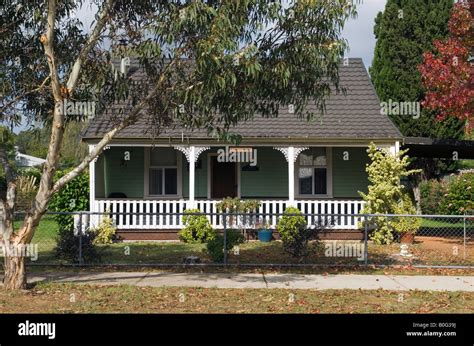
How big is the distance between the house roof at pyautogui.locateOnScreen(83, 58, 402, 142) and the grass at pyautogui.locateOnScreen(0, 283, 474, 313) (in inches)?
288

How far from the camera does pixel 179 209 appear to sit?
59.2ft

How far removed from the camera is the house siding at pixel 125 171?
65.2ft

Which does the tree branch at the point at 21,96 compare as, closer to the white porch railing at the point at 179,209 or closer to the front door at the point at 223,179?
the white porch railing at the point at 179,209

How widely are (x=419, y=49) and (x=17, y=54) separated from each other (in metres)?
18.9

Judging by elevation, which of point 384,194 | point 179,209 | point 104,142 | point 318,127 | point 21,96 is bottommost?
point 179,209

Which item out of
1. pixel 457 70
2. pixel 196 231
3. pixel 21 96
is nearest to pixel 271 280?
pixel 21 96

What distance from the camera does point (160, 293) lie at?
9.82 m

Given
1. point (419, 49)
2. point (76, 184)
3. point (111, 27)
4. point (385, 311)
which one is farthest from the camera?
point (419, 49)

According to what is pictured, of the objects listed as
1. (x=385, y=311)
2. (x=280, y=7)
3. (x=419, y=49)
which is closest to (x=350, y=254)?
(x=385, y=311)

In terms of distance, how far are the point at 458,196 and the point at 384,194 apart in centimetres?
761

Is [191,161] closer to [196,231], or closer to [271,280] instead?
[196,231]

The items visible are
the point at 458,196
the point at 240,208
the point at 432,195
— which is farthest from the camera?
the point at 432,195

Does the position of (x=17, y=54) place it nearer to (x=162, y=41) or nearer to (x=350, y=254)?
(x=162, y=41)

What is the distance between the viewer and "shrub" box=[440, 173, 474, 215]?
22375mm
